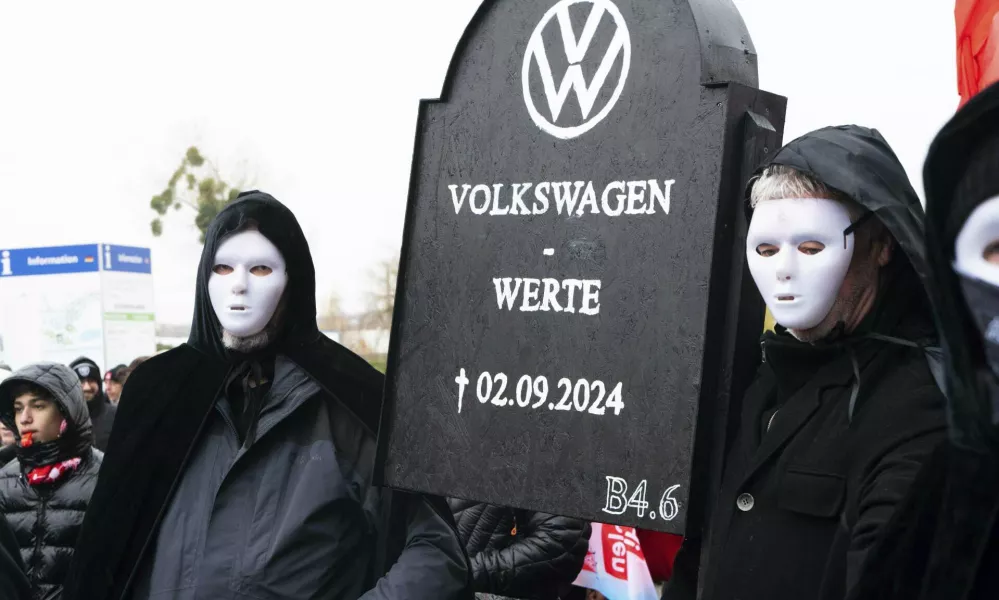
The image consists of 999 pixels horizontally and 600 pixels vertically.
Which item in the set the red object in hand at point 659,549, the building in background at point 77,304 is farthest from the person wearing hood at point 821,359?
the building in background at point 77,304

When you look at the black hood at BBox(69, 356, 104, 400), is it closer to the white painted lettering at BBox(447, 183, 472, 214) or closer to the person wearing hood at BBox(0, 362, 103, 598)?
the person wearing hood at BBox(0, 362, 103, 598)

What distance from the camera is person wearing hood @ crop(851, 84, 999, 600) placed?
1.42m

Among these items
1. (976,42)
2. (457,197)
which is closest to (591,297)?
(457,197)

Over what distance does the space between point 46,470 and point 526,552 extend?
1.84m

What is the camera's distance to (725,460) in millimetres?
2217

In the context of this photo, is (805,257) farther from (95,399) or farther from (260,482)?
(95,399)

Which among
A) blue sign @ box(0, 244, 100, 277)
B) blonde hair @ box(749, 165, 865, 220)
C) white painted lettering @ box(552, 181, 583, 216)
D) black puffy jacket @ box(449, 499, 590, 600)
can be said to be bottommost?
black puffy jacket @ box(449, 499, 590, 600)

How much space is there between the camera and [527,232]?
2.53 m

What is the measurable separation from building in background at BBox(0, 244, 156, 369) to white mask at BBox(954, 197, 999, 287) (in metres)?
→ 10.7

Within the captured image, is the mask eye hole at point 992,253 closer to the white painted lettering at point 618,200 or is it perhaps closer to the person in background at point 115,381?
the white painted lettering at point 618,200

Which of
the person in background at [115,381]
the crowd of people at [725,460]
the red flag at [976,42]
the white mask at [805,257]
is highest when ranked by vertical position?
the red flag at [976,42]

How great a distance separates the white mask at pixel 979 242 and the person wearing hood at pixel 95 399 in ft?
22.1

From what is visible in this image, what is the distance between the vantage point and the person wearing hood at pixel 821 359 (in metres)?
1.96

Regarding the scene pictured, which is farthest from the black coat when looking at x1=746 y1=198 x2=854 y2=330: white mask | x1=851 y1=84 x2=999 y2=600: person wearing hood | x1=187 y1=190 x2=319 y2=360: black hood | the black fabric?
x1=851 y1=84 x2=999 y2=600: person wearing hood
